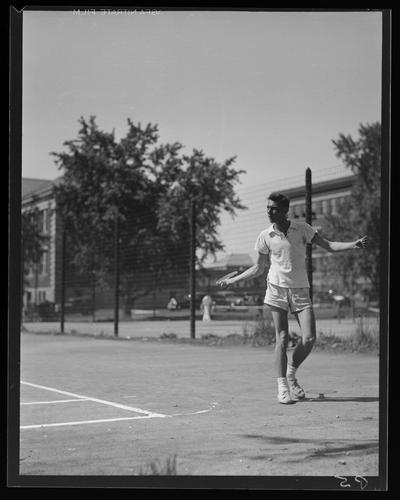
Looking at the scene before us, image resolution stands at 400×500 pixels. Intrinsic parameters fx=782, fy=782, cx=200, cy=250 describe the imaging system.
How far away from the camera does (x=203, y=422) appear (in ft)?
20.1

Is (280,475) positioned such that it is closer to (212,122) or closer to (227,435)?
(227,435)

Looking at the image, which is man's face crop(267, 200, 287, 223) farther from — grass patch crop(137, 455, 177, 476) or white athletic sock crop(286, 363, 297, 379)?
grass patch crop(137, 455, 177, 476)

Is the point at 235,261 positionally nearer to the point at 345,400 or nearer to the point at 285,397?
the point at 345,400

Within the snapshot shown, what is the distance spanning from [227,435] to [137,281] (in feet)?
61.9

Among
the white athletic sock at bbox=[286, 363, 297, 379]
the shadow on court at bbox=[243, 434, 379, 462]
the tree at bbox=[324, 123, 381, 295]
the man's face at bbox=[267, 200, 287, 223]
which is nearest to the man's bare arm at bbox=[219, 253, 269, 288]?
the man's face at bbox=[267, 200, 287, 223]

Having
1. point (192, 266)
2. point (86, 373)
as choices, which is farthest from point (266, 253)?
point (192, 266)

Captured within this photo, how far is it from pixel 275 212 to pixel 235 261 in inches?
127

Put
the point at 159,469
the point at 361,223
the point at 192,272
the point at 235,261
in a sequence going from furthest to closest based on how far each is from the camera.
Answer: the point at 361,223
the point at 192,272
the point at 235,261
the point at 159,469

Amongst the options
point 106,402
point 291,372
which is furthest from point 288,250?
point 106,402

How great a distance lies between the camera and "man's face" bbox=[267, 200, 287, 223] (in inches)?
235

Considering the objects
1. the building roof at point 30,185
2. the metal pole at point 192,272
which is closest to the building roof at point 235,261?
the building roof at point 30,185

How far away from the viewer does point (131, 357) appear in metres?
12.9

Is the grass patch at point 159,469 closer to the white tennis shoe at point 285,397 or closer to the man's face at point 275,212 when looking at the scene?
the white tennis shoe at point 285,397

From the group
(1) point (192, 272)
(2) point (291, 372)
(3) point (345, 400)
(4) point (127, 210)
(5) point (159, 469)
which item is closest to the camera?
(5) point (159, 469)
